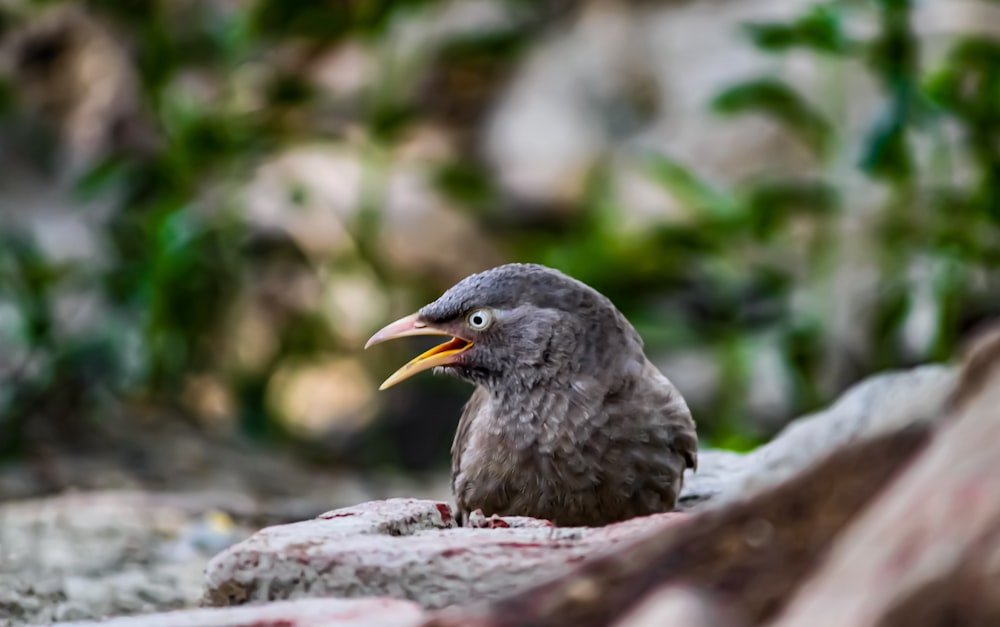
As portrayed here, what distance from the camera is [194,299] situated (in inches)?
255

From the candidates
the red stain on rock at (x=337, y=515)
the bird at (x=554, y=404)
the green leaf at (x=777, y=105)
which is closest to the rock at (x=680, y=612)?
the red stain on rock at (x=337, y=515)

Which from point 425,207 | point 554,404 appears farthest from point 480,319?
point 425,207

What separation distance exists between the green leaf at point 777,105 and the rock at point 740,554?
3634 millimetres

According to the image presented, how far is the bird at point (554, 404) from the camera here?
2826 mm

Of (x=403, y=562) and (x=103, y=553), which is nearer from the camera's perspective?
(x=403, y=562)

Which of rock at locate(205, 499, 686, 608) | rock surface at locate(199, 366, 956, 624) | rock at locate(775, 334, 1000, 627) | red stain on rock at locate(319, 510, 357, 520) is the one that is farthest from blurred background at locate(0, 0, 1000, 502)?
rock at locate(775, 334, 1000, 627)

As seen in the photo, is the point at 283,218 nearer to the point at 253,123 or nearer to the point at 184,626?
the point at 253,123

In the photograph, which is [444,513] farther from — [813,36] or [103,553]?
[813,36]

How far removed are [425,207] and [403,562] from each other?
23.1 ft

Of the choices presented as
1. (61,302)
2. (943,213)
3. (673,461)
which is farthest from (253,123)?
(673,461)

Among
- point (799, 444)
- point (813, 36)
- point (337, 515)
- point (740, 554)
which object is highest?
point (813, 36)

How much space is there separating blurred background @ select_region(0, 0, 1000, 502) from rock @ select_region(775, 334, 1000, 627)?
3.48 meters

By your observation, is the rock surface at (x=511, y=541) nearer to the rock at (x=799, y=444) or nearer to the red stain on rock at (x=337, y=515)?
the red stain on rock at (x=337, y=515)

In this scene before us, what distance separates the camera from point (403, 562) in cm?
204
